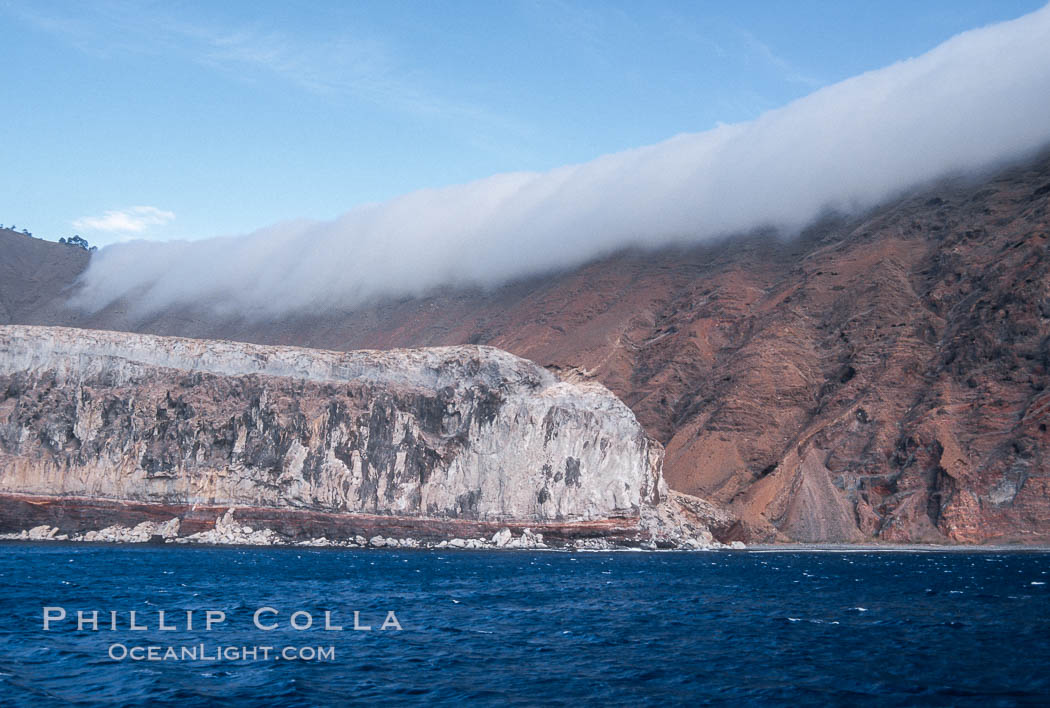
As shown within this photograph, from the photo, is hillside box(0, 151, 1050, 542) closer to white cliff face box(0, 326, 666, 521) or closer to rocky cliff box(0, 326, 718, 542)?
white cliff face box(0, 326, 666, 521)

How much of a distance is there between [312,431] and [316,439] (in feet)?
2.52

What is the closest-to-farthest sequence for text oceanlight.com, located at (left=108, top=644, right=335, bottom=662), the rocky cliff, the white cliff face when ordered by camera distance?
text oceanlight.com, located at (left=108, top=644, right=335, bottom=662) < the rocky cliff < the white cliff face

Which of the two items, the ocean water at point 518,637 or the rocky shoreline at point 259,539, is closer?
the ocean water at point 518,637

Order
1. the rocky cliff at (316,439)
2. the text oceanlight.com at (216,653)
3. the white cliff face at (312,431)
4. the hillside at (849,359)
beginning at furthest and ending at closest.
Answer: the hillside at (849,359) < the white cliff face at (312,431) < the rocky cliff at (316,439) < the text oceanlight.com at (216,653)

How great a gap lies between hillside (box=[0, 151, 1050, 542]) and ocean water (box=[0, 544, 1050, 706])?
37.0 meters

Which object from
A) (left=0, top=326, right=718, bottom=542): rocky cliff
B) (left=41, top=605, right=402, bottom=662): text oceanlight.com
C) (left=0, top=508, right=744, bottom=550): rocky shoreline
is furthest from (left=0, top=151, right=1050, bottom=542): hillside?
(left=41, top=605, right=402, bottom=662): text oceanlight.com

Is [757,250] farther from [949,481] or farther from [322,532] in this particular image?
[322,532]

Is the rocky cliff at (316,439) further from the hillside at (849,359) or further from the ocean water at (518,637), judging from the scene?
the ocean water at (518,637)

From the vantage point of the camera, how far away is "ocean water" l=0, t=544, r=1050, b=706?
19672 millimetres

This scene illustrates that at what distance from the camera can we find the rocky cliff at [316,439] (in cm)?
6888

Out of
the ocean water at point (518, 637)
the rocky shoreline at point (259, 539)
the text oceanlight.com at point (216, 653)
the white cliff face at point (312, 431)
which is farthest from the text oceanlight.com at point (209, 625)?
the white cliff face at point (312, 431)

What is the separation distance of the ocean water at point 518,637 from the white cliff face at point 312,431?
65.5ft

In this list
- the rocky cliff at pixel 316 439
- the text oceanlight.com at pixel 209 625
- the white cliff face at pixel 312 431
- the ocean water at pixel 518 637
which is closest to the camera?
the ocean water at pixel 518 637

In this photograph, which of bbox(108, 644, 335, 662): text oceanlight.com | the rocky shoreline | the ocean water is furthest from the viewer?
the rocky shoreline
